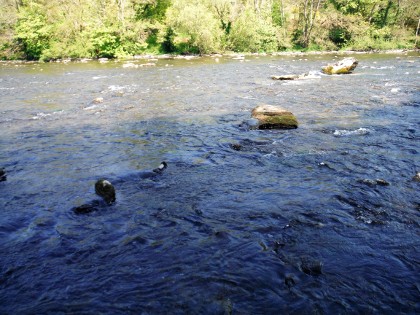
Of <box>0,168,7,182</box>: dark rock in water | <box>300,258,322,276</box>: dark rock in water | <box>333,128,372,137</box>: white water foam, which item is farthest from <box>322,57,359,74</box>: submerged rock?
<box>300,258,322,276</box>: dark rock in water

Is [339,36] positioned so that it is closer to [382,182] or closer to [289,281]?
[382,182]

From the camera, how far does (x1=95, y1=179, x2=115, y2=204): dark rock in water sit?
6494 mm

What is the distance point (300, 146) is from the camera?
9414 millimetres

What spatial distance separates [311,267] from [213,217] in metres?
1.93

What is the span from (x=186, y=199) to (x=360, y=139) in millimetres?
6014

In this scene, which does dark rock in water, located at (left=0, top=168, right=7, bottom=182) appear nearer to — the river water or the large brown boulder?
the river water

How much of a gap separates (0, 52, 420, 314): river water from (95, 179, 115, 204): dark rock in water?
0.17m

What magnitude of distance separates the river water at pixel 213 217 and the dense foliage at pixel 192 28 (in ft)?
125

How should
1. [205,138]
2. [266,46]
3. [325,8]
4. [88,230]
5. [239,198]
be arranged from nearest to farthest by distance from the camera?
[88,230] → [239,198] → [205,138] → [266,46] → [325,8]

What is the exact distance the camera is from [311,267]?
4539mm

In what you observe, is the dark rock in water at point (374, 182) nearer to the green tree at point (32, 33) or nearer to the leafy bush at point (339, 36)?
the green tree at point (32, 33)

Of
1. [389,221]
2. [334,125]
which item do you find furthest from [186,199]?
[334,125]

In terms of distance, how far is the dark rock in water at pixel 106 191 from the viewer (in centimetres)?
649

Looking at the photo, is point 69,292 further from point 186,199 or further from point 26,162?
point 26,162
